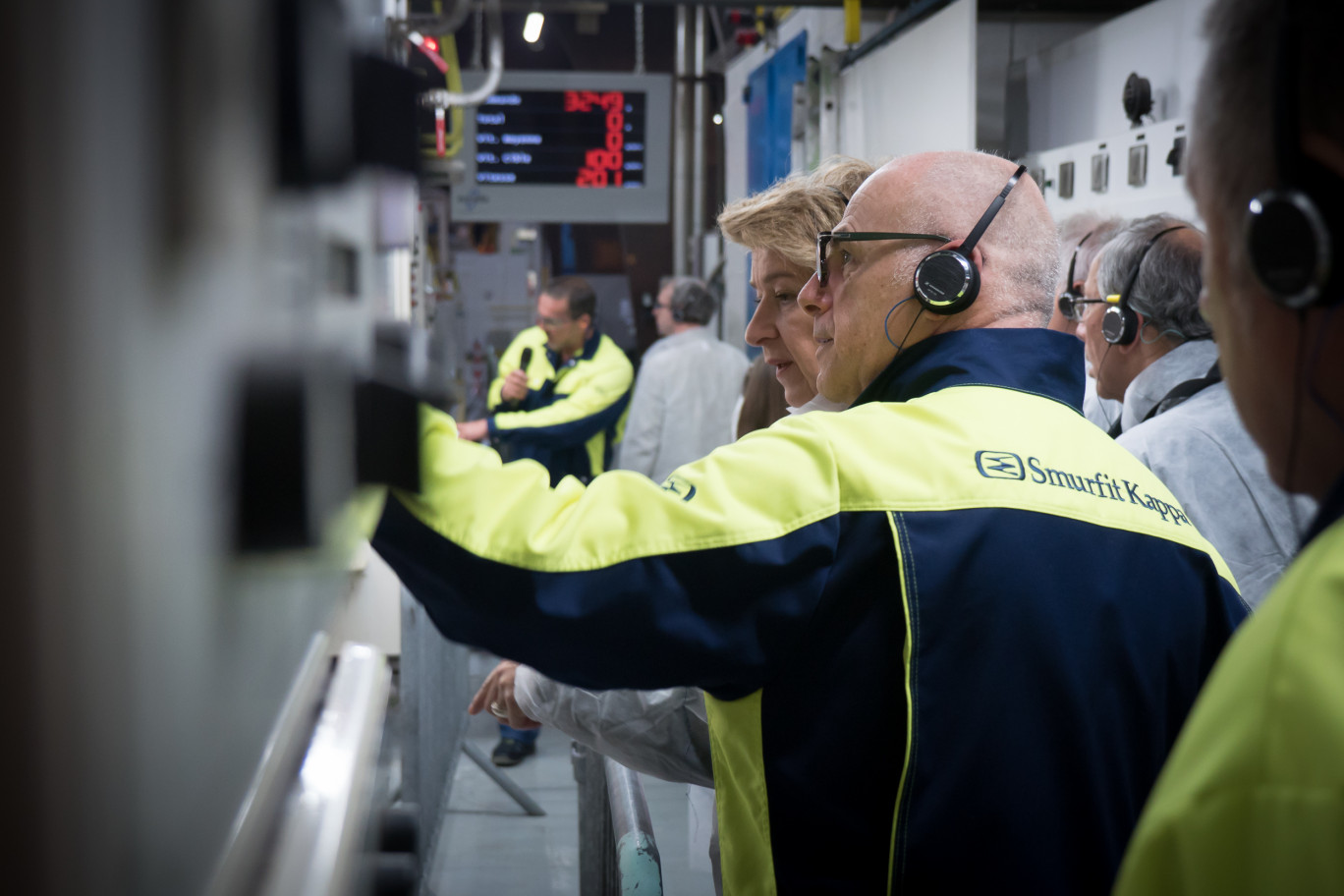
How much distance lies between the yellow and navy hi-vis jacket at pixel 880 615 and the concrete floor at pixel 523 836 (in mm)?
1800

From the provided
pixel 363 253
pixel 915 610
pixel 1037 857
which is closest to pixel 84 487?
pixel 363 253

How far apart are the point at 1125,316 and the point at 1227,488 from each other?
492 millimetres

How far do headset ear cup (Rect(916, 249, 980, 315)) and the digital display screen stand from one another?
512 centimetres

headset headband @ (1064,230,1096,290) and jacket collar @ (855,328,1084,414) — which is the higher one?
headset headband @ (1064,230,1096,290)

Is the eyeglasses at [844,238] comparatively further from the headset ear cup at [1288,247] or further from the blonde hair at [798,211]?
the headset ear cup at [1288,247]

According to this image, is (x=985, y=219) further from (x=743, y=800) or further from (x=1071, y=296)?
(x=1071, y=296)

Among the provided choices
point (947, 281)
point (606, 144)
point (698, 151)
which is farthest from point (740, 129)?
point (947, 281)

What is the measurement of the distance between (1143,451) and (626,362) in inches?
146

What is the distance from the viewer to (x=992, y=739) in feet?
3.36

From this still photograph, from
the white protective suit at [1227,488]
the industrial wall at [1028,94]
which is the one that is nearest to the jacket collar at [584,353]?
the industrial wall at [1028,94]

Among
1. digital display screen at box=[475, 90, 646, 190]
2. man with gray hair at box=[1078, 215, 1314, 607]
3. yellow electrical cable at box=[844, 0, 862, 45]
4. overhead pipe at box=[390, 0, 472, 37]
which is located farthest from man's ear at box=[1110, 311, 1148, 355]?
digital display screen at box=[475, 90, 646, 190]

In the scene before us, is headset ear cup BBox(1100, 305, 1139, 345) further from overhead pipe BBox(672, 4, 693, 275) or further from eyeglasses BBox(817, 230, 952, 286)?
overhead pipe BBox(672, 4, 693, 275)

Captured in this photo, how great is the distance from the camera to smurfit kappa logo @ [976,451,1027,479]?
104 cm

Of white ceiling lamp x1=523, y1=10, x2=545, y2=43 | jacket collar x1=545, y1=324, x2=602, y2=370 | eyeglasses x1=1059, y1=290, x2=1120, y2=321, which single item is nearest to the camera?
eyeglasses x1=1059, y1=290, x2=1120, y2=321
